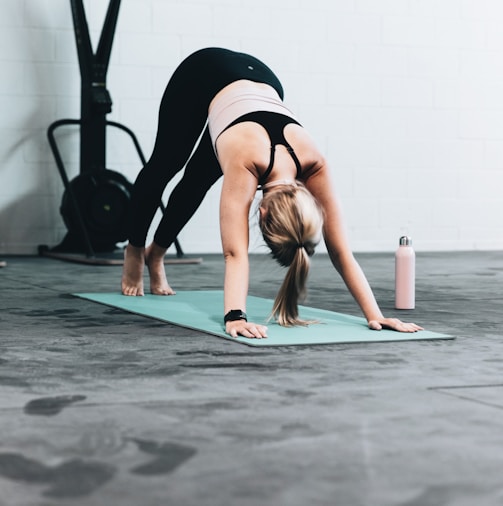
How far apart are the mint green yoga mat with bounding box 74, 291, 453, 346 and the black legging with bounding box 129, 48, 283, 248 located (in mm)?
277

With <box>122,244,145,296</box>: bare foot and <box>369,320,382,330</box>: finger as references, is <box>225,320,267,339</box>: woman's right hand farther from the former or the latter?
<box>122,244,145,296</box>: bare foot

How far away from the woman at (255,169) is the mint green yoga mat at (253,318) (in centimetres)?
7

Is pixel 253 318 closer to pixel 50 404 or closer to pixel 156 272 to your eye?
pixel 156 272

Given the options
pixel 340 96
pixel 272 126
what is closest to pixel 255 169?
pixel 272 126

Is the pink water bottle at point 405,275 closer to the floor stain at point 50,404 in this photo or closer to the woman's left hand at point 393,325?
A: the woman's left hand at point 393,325

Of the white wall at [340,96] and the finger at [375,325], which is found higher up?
the white wall at [340,96]

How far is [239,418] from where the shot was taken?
71.5 inches

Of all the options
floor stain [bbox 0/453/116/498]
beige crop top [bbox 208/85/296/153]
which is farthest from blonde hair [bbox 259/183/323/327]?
floor stain [bbox 0/453/116/498]

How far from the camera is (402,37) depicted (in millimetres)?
7414

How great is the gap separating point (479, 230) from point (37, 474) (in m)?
6.67

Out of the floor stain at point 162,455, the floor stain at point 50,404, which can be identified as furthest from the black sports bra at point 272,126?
the floor stain at point 162,455

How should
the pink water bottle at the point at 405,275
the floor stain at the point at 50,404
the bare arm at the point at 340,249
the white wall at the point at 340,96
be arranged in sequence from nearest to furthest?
the floor stain at the point at 50,404 < the bare arm at the point at 340,249 < the pink water bottle at the point at 405,275 < the white wall at the point at 340,96

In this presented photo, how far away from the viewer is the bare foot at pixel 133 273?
4.01 m

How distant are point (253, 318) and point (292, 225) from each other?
64 cm
